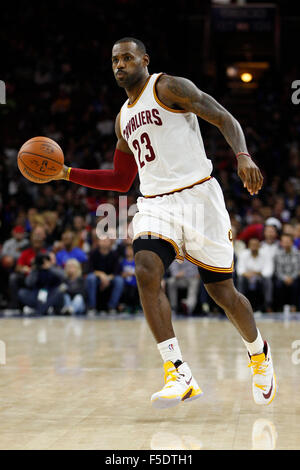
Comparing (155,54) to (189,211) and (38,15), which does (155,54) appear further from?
(189,211)

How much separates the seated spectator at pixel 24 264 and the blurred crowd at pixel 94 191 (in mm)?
16

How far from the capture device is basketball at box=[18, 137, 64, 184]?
4258mm

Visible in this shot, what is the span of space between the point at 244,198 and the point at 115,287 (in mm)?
4137

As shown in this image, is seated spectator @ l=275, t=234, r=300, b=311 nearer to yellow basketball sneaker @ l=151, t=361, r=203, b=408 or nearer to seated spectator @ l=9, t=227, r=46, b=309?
seated spectator @ l=9, t=227, r=46, b=309

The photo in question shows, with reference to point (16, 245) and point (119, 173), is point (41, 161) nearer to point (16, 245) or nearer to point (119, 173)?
point (119, 173)

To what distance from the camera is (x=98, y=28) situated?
1862 cm

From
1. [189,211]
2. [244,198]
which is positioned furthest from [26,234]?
[189,211]

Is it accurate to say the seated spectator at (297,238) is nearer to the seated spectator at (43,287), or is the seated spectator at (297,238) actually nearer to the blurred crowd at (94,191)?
the blurred crowd at (94,191)

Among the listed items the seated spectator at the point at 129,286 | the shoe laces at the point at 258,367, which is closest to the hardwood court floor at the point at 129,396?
the shoe laces at the point at 258,367

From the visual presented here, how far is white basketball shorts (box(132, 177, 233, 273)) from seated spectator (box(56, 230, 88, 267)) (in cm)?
708

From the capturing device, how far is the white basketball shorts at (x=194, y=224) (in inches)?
154

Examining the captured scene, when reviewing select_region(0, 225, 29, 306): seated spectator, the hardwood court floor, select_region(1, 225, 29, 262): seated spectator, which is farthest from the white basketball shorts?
select_region(1, 225, 29, 262): seated spectator

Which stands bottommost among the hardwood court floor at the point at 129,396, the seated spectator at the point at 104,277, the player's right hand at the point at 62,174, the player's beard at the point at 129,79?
the hardwood court floor at the point at 129,396

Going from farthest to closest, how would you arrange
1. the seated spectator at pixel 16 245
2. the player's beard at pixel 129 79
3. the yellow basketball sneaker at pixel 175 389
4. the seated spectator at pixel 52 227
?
the seated spectator at pixel 52 227 < the seated spectator at pixel 16 245 < the player's beard at pixel 129 79 < the yellow basketball sneaker at pixel 175 389
